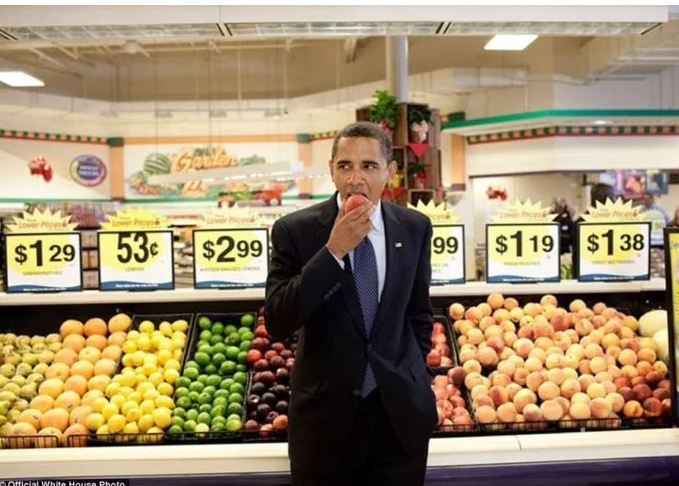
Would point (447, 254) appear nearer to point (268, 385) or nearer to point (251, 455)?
point (268, 385)

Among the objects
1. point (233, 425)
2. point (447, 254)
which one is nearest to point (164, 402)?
point (233, 425)

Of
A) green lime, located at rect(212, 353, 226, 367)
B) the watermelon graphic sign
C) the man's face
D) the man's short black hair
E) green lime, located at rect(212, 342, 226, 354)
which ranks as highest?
the watermelon graphic sign

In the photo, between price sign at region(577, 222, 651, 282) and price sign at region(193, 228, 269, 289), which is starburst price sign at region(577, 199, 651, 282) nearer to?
price sign at region(577, 222, 651, 282)

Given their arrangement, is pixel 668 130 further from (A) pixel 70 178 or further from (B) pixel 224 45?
(A) pixel 70 178

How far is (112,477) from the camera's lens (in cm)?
282

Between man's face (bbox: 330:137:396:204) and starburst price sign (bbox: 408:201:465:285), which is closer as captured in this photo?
man's face (bbox: 330:137:396:204)

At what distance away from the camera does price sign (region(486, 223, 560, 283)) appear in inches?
147

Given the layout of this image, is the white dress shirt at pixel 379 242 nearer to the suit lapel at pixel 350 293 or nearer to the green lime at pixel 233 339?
the suit lapel at pixel 350 293

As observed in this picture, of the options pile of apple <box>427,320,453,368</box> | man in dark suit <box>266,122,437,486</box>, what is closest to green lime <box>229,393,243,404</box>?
pile of apple <box>427,320,453,368</box>

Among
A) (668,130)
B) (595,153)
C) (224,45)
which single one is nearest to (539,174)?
(595,153)

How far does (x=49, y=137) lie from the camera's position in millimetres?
15062

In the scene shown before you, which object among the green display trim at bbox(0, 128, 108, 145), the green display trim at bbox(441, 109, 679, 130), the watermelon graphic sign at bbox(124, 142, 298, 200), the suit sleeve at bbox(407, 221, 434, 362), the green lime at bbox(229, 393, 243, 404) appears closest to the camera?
the suit sleeve at bbox(407, 221, 434, 362)

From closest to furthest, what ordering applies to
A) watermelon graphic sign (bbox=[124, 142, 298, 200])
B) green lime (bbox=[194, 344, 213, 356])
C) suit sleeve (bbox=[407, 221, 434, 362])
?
1. suit sleeve (bbox=[407, 221, 434, 362])
2. green lime (bbox=[194, 344, 213, 356])
3. watermelon graphic sign (bbox=[124, 142, 298, 200])

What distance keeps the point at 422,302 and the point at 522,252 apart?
1.63m
